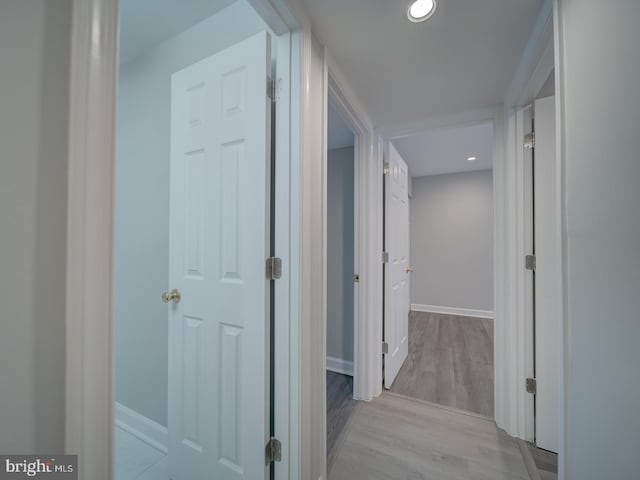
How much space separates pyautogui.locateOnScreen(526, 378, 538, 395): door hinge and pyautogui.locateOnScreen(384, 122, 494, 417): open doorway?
17.8 inches

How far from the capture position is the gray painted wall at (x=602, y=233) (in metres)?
0.52

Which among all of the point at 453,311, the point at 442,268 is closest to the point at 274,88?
the point at 442,268

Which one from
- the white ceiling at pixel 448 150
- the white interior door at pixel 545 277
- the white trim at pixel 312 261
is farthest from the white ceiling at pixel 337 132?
the white interior door at pixel 545 277

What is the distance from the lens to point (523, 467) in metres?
1.42

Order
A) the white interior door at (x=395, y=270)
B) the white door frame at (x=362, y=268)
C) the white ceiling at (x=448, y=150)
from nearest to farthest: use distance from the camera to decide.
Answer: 1. the white door frame at (x=362, y=268)
2. the white interior door at (x=395, y=270)
3. the white ceiling at (x=448, y=150)

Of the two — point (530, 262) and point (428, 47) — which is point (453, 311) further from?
point (428, 47)

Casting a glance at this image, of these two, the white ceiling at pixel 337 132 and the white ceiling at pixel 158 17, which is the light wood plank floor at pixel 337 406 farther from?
the white ceiling at pixel 158 17

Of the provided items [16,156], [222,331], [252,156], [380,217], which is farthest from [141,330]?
[380,217]

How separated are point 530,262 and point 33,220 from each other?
214 cm

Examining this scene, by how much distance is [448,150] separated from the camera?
3.42 m

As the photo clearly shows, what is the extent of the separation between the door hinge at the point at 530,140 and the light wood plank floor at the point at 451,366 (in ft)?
6.26

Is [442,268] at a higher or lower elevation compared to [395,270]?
lower

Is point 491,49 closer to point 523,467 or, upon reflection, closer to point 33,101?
point 33,101

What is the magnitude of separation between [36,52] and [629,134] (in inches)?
43.5
